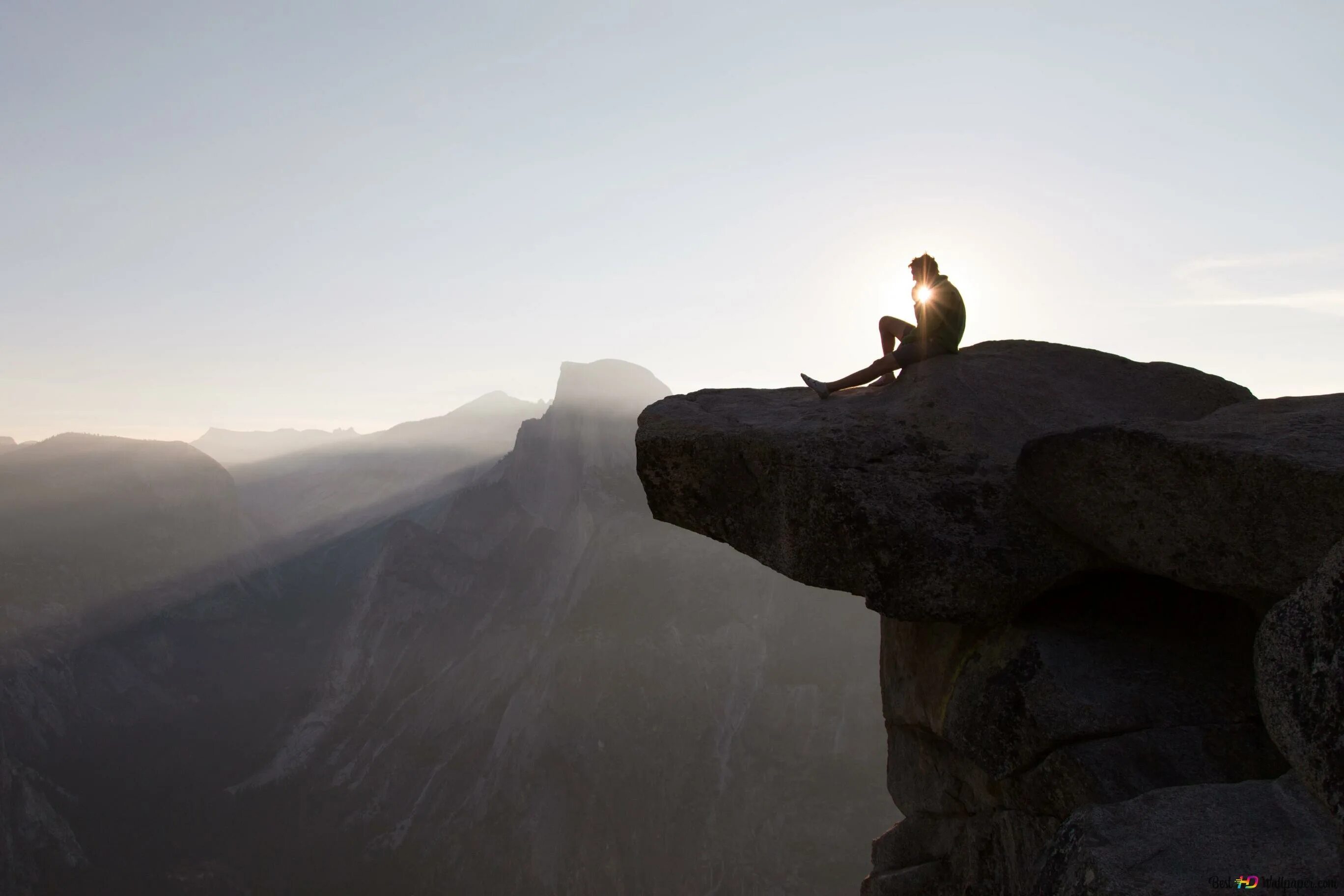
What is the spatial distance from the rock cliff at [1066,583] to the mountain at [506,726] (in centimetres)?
3607

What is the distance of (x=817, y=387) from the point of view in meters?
10.7

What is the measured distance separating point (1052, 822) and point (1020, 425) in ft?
13.3

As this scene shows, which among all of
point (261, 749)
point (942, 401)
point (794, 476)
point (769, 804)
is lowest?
point (261, 749)

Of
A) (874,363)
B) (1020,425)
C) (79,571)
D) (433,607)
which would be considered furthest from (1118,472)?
(79,571)

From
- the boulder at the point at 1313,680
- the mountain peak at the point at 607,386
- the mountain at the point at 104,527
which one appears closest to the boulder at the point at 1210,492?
the boulder at the point at 1313,680

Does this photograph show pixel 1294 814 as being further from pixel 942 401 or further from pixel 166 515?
pixel 166 515

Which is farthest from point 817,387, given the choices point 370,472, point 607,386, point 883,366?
point 370,472

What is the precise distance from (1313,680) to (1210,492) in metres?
2.28

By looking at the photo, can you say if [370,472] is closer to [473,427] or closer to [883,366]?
[473,427]

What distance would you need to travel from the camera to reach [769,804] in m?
42.6

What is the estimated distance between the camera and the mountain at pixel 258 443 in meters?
138

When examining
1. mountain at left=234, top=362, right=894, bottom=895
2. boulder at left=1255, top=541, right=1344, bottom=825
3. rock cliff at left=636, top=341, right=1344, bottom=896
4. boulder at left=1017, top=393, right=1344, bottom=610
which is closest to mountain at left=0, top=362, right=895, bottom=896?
mountain at left=234, top=362, right=894, bottom=895

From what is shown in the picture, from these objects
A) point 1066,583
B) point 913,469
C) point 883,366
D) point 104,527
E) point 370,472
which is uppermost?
point 883,366

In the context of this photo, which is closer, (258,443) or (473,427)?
(473,427)
